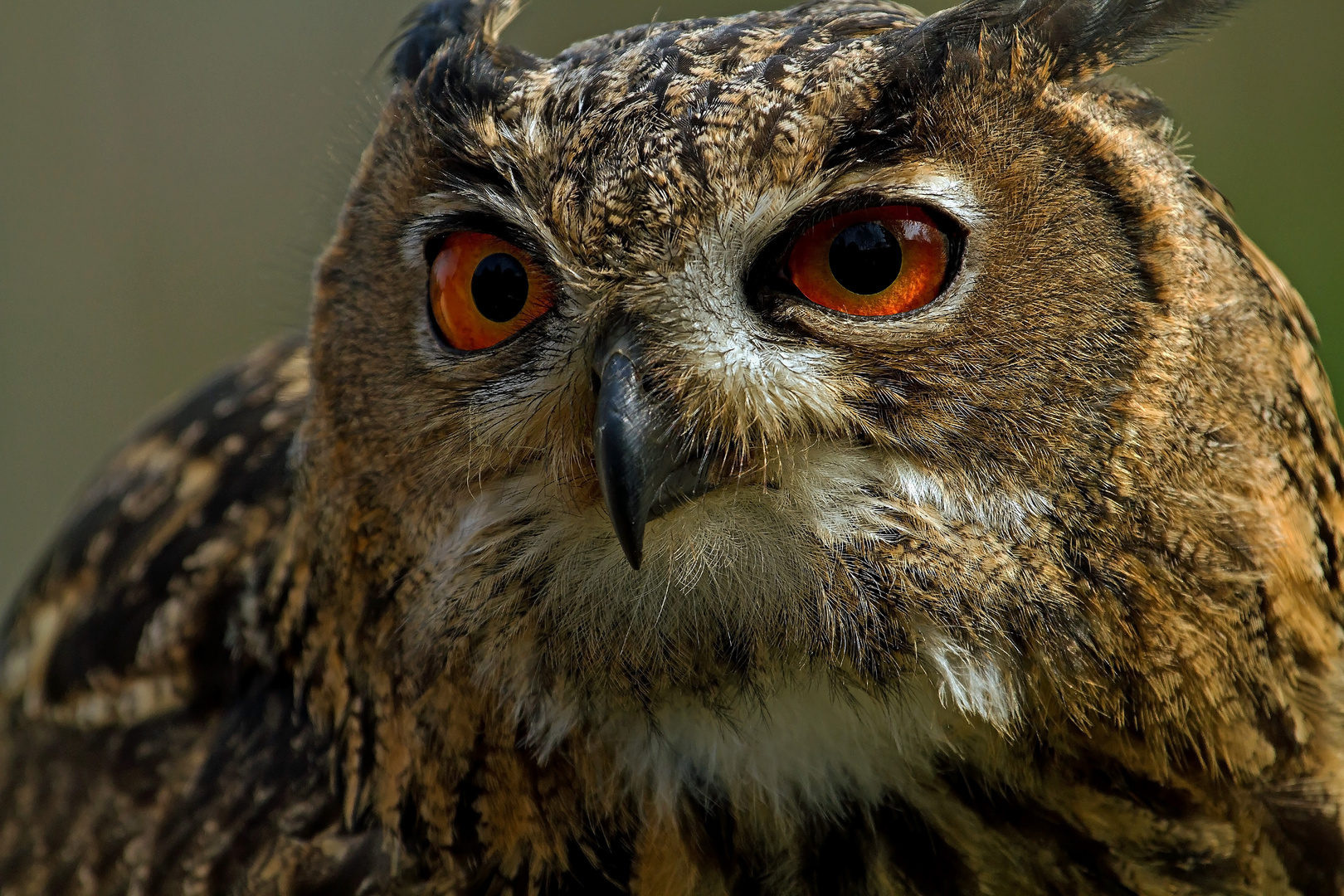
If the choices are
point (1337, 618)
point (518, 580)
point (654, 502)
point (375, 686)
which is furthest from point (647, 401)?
point (1337, 618)

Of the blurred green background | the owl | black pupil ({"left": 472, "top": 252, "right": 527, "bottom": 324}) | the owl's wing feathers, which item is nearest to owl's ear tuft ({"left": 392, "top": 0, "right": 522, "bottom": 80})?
the owl

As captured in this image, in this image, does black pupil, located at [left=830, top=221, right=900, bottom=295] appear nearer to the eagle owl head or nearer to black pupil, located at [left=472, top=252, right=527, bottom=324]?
the eagle owl head

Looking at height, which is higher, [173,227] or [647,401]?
[647,401]

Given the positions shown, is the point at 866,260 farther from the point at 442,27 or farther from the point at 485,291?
the point at 442,27

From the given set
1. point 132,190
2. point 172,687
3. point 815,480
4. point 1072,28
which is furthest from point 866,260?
point 132,190

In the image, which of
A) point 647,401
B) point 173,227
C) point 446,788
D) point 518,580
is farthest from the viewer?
point 173,227

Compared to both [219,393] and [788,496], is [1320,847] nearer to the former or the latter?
[788,496]

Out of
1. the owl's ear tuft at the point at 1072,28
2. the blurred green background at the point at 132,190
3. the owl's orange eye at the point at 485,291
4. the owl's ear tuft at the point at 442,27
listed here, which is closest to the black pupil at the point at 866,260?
the owl's ear tuft at the point at 1072,28
